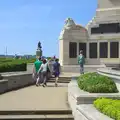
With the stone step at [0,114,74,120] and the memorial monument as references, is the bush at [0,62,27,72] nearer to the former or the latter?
the memorial monument

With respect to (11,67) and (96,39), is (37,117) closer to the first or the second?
(11,67)

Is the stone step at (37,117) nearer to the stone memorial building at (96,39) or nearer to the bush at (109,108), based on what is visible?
the bush at (109,108)

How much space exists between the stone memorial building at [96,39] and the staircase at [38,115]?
20666 millimetres

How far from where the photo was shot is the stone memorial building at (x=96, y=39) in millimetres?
31625

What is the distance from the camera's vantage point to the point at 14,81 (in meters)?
19.7

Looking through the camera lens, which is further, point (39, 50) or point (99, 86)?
point (39, 50)

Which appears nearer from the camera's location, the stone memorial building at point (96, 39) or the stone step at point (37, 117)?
the stone step at point (37, 117)

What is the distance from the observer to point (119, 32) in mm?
31516

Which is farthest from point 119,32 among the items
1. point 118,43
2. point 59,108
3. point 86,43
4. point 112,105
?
point 112,105

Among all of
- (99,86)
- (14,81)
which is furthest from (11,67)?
(99,86)

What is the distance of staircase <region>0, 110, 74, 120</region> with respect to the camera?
10.6 meters

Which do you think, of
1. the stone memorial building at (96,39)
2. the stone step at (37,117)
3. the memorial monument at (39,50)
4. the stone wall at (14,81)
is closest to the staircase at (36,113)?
the stone step at (37,117)

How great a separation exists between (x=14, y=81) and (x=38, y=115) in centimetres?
898

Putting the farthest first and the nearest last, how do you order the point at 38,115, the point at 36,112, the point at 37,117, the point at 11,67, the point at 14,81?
the point at 11,67, the point at 14,81, the point at 36,112, the point at 38,115, the point at 37,117
